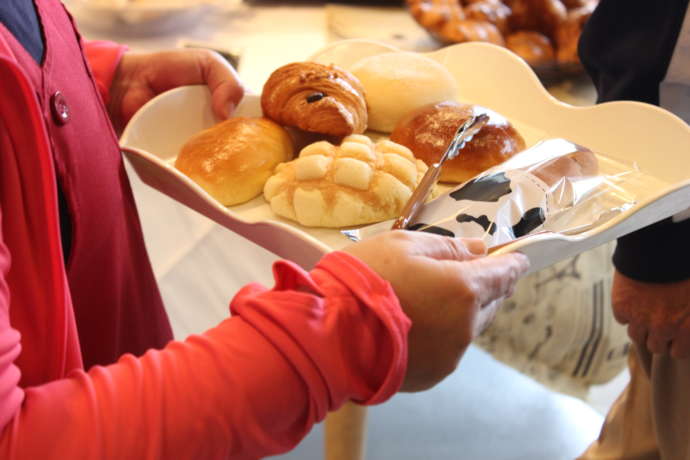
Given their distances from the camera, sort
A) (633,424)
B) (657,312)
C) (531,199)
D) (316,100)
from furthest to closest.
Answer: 1. (633,424)
2. (657,312)
3. (316,100)
4. (531,199)

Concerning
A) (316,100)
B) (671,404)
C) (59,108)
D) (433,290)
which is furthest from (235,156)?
(671,404)

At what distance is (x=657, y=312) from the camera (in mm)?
819

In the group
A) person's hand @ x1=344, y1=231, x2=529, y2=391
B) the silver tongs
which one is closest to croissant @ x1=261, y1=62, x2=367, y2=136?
the silver tongs

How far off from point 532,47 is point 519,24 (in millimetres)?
121

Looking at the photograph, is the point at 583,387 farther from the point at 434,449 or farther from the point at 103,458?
the point at 103,458

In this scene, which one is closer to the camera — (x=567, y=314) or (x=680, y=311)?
(x=680, y=311)

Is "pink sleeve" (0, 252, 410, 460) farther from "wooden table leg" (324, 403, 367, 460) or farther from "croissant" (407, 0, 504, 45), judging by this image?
"croissant" (407, 0, 504, 45)

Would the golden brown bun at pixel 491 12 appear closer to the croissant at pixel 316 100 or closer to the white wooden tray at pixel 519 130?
the white wooden tray at pixel 519 130

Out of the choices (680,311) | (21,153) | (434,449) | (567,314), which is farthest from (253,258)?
(21,153)

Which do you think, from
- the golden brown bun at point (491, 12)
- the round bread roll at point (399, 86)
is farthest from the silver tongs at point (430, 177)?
the golden brown bun at point (491, 12)

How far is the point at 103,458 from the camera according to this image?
34cm

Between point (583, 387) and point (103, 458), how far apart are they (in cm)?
119

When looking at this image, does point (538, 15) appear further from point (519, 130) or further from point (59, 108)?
point (59, 108)

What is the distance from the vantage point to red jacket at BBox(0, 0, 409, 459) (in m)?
0.34
